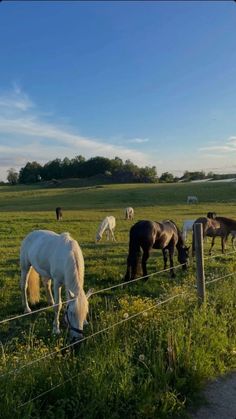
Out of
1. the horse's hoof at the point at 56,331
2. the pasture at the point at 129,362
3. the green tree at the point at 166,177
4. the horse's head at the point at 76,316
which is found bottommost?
the horse's hoof at the point at 56,331

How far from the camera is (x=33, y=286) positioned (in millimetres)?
8484

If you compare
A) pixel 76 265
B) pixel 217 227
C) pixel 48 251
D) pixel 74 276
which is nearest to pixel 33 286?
pixel 48 251

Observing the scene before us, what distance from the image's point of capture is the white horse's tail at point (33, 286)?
8438mm

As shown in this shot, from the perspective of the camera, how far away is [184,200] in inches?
2044

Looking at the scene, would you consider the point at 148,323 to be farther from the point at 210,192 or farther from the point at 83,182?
the point at 83,182

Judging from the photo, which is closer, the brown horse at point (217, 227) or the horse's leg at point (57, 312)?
the horse's leg at point (57, 312)

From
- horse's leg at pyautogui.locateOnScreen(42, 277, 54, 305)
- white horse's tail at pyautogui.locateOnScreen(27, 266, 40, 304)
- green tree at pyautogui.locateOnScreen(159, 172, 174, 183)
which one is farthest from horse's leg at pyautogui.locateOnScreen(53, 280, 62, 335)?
green tree at pyautogui.locateOnScreen(159, 172, 174, 183)

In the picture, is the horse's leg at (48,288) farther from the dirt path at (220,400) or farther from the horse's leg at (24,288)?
the dirt path at (220,400)

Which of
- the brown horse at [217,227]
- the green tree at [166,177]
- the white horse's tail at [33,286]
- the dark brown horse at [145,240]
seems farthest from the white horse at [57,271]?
the green tree at [166,177]

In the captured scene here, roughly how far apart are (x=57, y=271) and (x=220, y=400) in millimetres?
3648

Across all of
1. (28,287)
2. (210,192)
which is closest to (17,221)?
(28,287)

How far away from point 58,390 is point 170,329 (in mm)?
1580

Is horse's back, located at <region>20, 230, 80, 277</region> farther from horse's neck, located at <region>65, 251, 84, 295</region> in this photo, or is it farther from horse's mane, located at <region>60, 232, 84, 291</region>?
horse's neck, located at <region>65, 251, 84, 295</region>

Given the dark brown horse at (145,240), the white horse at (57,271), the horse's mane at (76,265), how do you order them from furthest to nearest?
the dark brown horse at (145,240)
the horse's mane at (76,265)
the white horse at (57,271)
